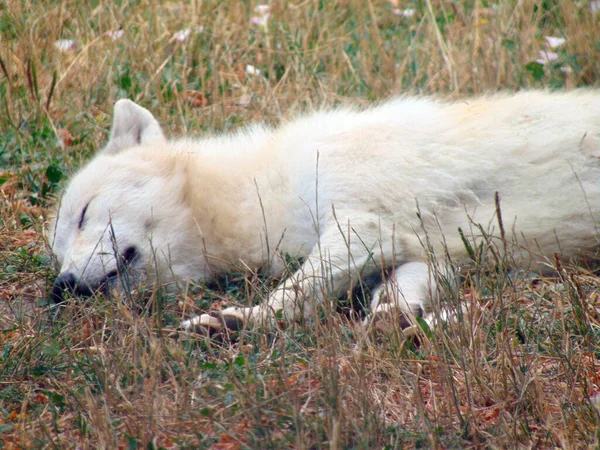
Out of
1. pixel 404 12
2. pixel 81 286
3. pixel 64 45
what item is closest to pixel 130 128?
pixel 81 286

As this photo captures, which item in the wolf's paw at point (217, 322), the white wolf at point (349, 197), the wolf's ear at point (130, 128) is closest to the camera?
the wolf's paw at point (217, 322)

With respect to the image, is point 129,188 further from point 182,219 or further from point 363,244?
point 363,244

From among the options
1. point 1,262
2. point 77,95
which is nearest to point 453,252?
point 1,262

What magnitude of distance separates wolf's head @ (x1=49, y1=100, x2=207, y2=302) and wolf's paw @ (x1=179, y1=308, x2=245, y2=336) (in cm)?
51

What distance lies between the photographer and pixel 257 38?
6.47 m

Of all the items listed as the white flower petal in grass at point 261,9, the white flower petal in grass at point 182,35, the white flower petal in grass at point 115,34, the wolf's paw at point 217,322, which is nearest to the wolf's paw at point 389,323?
the wolf's paw at point 217,322

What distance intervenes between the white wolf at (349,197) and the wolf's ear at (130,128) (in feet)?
0.65

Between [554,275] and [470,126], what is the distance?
818mm

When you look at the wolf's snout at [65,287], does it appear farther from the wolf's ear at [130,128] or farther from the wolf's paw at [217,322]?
the wolf's ear at [130,128]

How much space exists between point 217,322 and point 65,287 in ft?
2.75

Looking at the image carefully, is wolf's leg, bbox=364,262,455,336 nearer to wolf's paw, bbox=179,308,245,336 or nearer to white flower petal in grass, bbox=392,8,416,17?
wolf's paw, bbox=179,308,245,336

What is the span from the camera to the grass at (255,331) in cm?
236

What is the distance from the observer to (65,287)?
3529 mm

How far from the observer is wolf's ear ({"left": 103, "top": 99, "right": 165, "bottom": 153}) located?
430cm
